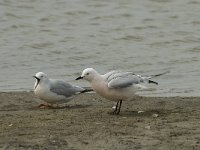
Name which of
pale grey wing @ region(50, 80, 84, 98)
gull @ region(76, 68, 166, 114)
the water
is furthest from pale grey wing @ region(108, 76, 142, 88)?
the water

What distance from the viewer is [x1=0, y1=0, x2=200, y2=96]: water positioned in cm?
1338

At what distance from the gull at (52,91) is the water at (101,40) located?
79.5 inches

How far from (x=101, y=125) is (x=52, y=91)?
2106 mm

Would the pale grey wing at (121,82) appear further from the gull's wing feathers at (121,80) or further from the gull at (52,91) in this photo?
the gull at (52,91)

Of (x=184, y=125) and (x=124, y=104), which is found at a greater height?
(x=184, y=125)

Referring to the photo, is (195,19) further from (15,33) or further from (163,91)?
(163,91)

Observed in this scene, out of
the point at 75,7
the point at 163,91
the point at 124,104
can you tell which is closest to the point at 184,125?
the point at 124,104

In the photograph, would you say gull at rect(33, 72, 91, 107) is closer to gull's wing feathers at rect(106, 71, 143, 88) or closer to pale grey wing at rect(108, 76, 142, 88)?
gull's wing feathers at rect(106, 71, 143, 88)

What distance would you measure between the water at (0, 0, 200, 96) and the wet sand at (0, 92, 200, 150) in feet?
5.96

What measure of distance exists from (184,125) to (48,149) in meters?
2.02

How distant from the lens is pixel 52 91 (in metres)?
9.86

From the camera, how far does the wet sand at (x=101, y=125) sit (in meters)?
6.90

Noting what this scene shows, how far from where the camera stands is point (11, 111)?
9.45 metres

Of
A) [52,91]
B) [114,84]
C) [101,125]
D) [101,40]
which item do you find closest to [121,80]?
[114,84]
